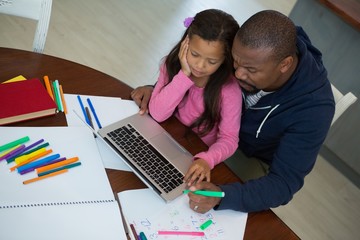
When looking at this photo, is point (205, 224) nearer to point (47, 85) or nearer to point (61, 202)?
point (61, 202)

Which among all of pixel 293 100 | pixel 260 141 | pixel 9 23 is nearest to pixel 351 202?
pixel 260 141

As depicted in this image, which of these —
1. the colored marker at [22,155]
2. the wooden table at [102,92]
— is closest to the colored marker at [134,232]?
the wooden table at [102,92]

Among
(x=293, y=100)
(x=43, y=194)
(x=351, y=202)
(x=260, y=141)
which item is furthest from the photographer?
(x=351, y=202)

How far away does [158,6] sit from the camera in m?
3.32

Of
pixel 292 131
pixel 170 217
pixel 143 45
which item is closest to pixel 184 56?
pixel 292 131

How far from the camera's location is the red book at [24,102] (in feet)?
3.43

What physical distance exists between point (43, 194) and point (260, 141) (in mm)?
745

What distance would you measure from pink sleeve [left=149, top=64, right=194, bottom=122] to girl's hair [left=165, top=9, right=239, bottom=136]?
3.1 inches

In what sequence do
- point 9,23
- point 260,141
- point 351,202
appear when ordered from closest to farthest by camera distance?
1. point 260,141
2. point 351,202
3. point 9,23

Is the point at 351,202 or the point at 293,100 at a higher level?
the point at 293,100

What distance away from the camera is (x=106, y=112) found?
3.92ft

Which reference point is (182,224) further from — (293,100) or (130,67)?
(130,67)

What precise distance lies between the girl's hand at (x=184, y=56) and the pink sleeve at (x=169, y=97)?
2 cm

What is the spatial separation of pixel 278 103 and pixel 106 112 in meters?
0.54
